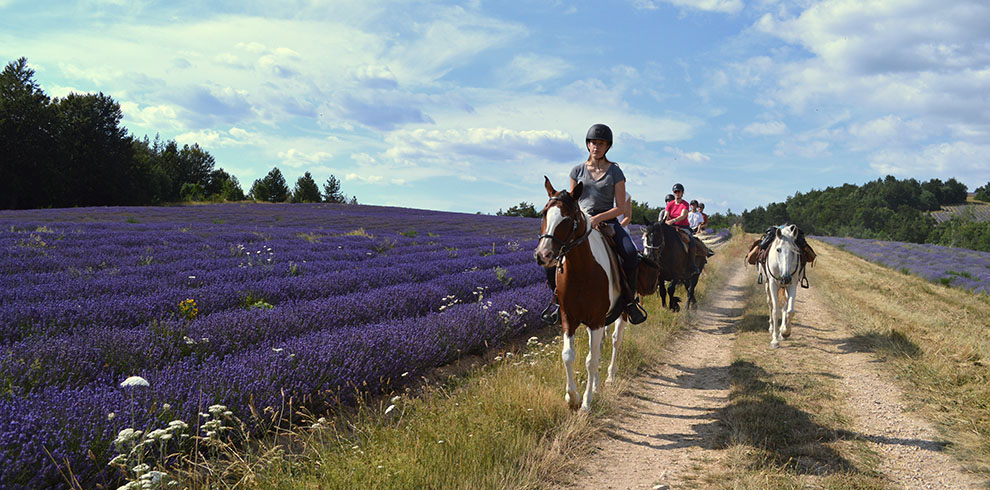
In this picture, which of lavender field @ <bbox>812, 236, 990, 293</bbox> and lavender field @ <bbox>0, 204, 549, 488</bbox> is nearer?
lavender field @ <bbox>0, 204, 549, 488</bbox>

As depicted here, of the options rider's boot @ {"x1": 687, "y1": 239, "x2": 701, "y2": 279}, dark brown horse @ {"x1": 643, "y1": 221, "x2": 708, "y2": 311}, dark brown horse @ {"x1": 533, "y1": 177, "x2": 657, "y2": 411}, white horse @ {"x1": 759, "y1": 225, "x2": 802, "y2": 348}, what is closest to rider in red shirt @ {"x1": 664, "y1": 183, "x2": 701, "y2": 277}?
rider's boot @ {"x1": 687, "y1": 239, "x2": 701, "y2": 279}

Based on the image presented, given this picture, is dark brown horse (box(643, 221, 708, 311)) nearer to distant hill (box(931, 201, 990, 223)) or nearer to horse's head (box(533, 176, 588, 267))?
horse's head (box(533, 176, 588, 267))

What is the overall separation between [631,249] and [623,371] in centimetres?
150

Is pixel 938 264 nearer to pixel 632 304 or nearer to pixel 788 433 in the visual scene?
pixel 788 433

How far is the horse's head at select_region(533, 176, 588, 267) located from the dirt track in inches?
60.8

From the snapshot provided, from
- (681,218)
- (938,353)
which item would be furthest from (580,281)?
(681,218)

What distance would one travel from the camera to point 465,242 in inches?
711

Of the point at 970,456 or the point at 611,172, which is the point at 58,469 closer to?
the point at 611,172

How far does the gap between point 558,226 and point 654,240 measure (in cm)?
520

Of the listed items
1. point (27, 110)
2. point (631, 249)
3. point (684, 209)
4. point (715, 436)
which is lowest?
point (715, 436)

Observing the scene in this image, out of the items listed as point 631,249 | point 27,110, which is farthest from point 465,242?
point 27,110

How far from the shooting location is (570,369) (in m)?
4.30

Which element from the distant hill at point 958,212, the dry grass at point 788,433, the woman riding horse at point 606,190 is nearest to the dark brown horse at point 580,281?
the woman riding horse at point 606,190

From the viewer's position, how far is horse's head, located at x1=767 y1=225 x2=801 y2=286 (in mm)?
7477
